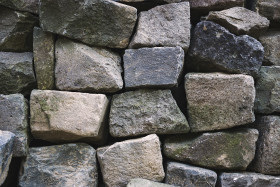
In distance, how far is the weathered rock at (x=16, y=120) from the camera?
1703 millimetres

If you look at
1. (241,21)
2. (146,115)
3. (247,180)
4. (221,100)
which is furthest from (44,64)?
(247,180)

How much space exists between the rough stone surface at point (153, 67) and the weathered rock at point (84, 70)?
0.30 feet

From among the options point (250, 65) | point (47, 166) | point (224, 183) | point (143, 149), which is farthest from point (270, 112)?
point (47, 166)

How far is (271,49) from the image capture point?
6.72 feet

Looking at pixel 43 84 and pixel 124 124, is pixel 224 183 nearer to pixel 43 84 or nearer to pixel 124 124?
pixel 124 124

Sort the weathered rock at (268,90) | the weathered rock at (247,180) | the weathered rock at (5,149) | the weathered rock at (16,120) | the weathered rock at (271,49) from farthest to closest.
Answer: the weathered rock at (271,49) → the weathered rock at (268,90) → the weathered rock at (247,180) → the weathered rock at (16,120) → the weathered rock at (5,149)

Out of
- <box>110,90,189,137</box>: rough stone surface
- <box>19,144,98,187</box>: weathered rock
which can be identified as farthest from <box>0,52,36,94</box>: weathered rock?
<box>110,90,189,137</box>: rough stone surface

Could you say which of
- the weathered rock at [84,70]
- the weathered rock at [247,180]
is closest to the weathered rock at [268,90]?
the weathered rock at [247,180]

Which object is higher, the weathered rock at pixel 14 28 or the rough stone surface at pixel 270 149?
the weathered rock at pixel 14 28

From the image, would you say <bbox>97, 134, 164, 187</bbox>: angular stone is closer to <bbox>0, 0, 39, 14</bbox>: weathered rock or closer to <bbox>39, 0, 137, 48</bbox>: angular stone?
<bbox>39, 0, 137, 48</bbox>: angular stone

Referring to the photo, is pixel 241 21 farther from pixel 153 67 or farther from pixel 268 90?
Result: pixel 153 67

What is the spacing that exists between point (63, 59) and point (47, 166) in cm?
64

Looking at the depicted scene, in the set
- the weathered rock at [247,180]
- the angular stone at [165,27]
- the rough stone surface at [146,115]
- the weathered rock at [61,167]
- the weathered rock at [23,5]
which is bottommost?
the weathered rock at [247,180]

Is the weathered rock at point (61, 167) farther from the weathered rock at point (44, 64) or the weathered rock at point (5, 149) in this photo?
the weathered rock at point (44, 64)
